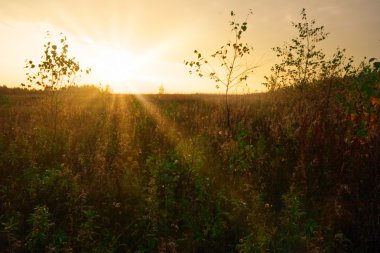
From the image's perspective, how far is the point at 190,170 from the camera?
6.02 meters

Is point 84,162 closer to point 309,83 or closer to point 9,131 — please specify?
point 9,131

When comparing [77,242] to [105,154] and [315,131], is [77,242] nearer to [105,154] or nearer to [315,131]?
[105,154]

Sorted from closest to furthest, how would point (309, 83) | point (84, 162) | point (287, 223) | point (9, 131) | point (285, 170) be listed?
point (287, 223), point (285, 170), point (84, 162), point (9, 131), point (309, 83)

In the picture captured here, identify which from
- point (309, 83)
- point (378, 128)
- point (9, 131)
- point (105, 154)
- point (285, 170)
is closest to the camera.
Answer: point (378, 128)

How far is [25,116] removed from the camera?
13156 mm

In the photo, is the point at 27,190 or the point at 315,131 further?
the point at 315,131

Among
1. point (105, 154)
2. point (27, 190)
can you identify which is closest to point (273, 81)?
point (105, 154)

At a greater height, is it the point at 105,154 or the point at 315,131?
the point at 315,131

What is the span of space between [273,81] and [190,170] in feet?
29.3

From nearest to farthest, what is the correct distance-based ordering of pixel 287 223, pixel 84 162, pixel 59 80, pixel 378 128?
pixel 287 223 < pixel 378 128 < pixel 84 162 < pixel 59 80

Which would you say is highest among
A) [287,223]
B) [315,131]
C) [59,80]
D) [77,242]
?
[59,80]

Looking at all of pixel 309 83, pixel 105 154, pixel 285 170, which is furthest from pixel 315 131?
pixel 309 83

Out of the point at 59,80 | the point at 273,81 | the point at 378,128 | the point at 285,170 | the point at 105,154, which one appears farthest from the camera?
the point at 273,81

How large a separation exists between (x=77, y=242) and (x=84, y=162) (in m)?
2.77
